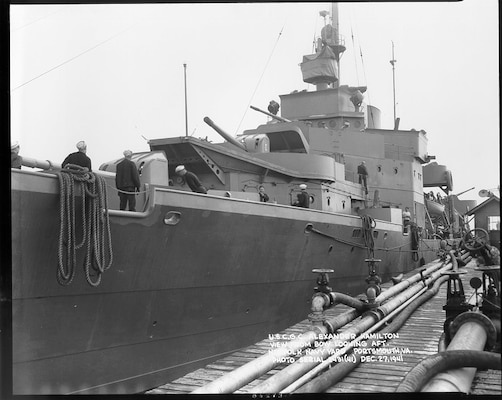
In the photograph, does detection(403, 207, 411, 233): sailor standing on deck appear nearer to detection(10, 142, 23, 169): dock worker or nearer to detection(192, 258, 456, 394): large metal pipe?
detection(192, 258, 456, 394): large metal pipe

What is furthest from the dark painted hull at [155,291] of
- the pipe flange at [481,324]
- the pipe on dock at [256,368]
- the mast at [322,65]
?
the mast at [322,65]

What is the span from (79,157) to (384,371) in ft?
11.0

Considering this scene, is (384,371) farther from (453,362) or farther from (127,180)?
(127,180)

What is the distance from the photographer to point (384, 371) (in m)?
4.95

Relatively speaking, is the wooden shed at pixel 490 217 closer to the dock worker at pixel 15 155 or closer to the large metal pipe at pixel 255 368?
the large metal pipe at pixel 255 368

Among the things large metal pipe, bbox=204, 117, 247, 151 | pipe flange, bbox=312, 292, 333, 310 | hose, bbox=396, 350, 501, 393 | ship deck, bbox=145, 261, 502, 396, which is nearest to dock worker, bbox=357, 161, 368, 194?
large metal pipe, bbox=204, 117, 247, 151

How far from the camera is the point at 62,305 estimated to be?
504 cm

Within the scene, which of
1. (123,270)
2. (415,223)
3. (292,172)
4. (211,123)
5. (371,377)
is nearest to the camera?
(371,377)

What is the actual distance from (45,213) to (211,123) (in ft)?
10.8

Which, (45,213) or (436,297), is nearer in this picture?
(45,213)

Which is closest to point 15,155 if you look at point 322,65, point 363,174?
point 363,174

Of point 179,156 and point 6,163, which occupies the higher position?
point 179,156

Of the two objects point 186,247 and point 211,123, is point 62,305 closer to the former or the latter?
point 186,247

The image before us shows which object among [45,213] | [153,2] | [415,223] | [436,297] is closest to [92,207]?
[45,213]
